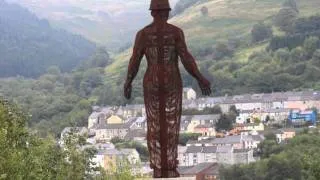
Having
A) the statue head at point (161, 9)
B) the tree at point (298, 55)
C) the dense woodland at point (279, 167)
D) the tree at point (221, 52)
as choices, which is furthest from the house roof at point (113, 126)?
the statue head at point (161, 9)

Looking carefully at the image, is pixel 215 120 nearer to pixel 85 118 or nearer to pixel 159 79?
pixel 85 118

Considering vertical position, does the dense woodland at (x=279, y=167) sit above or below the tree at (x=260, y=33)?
below

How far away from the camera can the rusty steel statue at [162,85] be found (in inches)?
500

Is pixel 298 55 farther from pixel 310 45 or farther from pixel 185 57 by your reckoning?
pixel 185 57

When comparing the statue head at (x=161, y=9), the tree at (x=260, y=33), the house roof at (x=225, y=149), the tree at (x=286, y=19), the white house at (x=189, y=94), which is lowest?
the house roof at (x=225, y=149)

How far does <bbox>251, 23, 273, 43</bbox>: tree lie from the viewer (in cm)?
18438

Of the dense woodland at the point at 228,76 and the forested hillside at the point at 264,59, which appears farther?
the forested hillside at the point at 264,59

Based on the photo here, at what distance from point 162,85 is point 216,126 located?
117252 millimetres

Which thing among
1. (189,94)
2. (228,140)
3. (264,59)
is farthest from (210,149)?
(264,59)

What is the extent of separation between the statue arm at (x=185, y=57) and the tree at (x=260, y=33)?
567ft

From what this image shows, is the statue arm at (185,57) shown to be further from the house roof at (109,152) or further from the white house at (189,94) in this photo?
the white house at (189,94)

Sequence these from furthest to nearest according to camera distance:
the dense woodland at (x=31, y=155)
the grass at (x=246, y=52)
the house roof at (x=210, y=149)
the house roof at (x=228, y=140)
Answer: the grass at (x=246, y=52), the house roof at (x=228, y=140), the house roof at (x=210, y=149), the dense woodland at (x=31, y=155)

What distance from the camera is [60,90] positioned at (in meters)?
173

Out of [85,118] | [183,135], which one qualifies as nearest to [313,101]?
[183,135]
